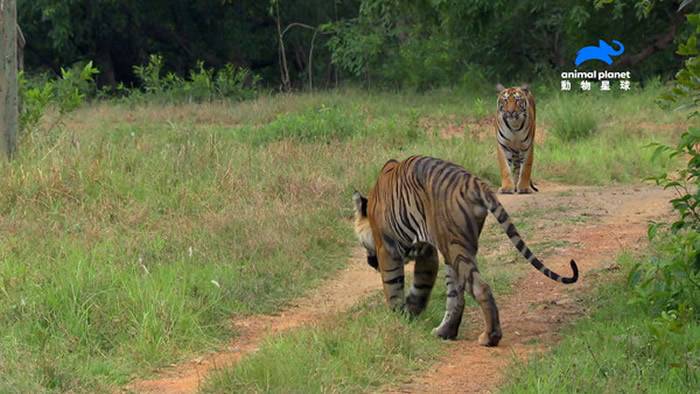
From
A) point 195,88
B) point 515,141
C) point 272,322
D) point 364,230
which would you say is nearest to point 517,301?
point 364,230

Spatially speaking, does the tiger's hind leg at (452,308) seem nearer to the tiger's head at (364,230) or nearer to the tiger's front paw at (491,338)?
the tiger's front paw at (491,338)

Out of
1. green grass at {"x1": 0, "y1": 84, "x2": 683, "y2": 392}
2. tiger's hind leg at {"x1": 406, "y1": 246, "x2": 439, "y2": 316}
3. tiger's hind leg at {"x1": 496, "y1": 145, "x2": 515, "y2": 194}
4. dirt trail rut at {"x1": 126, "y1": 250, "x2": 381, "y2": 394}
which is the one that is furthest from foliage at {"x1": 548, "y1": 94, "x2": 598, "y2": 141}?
tiger's hind leg at {"x1": 406, "y1": 246, "x2": 439, "y2": 316}

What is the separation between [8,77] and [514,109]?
4.98m

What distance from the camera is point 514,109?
11320 mm

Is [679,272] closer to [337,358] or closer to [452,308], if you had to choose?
[452,308]

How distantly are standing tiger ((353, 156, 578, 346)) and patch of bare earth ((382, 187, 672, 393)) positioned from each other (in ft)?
0.87

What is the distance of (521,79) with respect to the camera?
66.6 feet

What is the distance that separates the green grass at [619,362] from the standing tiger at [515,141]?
523cm

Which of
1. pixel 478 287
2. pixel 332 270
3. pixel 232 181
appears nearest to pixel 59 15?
pixel 232 181

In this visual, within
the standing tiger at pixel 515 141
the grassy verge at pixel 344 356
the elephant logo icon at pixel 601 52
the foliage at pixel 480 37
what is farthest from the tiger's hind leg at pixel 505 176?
the elephant logo icon at pixel 601 52

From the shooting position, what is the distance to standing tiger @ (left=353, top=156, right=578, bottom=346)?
6125 mm

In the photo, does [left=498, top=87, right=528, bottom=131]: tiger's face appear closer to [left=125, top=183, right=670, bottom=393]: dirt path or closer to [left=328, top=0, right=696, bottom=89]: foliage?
[left=125, top=183, right=670, bottom=393]: dirt path

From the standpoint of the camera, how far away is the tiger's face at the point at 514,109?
37.2 feet

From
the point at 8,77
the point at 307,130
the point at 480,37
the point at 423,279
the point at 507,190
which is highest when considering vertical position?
the point at 8,77
